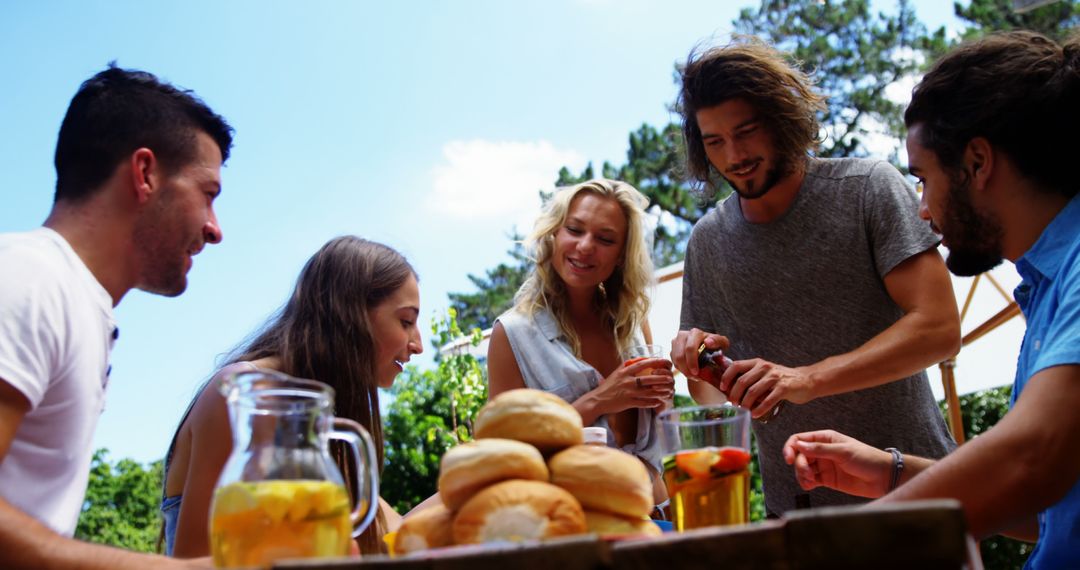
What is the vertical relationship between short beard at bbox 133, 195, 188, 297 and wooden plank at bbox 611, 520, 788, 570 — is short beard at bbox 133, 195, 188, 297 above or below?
above

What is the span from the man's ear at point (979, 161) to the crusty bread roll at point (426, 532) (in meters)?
1.44

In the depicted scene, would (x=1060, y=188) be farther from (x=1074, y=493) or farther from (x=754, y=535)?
(x=754, y=535)

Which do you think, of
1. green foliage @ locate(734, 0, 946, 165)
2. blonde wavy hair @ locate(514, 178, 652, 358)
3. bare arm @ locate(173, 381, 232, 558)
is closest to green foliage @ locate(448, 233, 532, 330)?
green foliage @ locate(734, 0, 946, 165)

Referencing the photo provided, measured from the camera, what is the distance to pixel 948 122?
79.7 inches

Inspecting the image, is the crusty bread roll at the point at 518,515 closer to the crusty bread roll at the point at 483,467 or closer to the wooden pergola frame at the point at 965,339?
the crusty bread roll at the point at 483,467

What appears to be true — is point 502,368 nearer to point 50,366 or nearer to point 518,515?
point 50,366

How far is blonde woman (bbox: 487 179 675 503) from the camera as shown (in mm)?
3350

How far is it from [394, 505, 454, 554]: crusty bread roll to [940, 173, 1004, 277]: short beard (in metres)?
1.44

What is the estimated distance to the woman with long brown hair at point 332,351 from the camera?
2252 millimetres

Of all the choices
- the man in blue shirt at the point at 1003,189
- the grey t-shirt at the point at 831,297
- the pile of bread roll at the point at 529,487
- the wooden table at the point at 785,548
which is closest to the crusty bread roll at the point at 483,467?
the pile of bread roll at the point at 529,487

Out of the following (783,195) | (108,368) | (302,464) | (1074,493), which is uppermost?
(783,195)

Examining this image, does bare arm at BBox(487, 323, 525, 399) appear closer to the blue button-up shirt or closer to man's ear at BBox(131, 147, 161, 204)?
man's ear at BBox(131, 147, 161, 204)

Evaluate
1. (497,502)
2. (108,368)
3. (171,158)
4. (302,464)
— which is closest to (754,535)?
(497,502)

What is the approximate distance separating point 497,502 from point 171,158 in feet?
4.37
